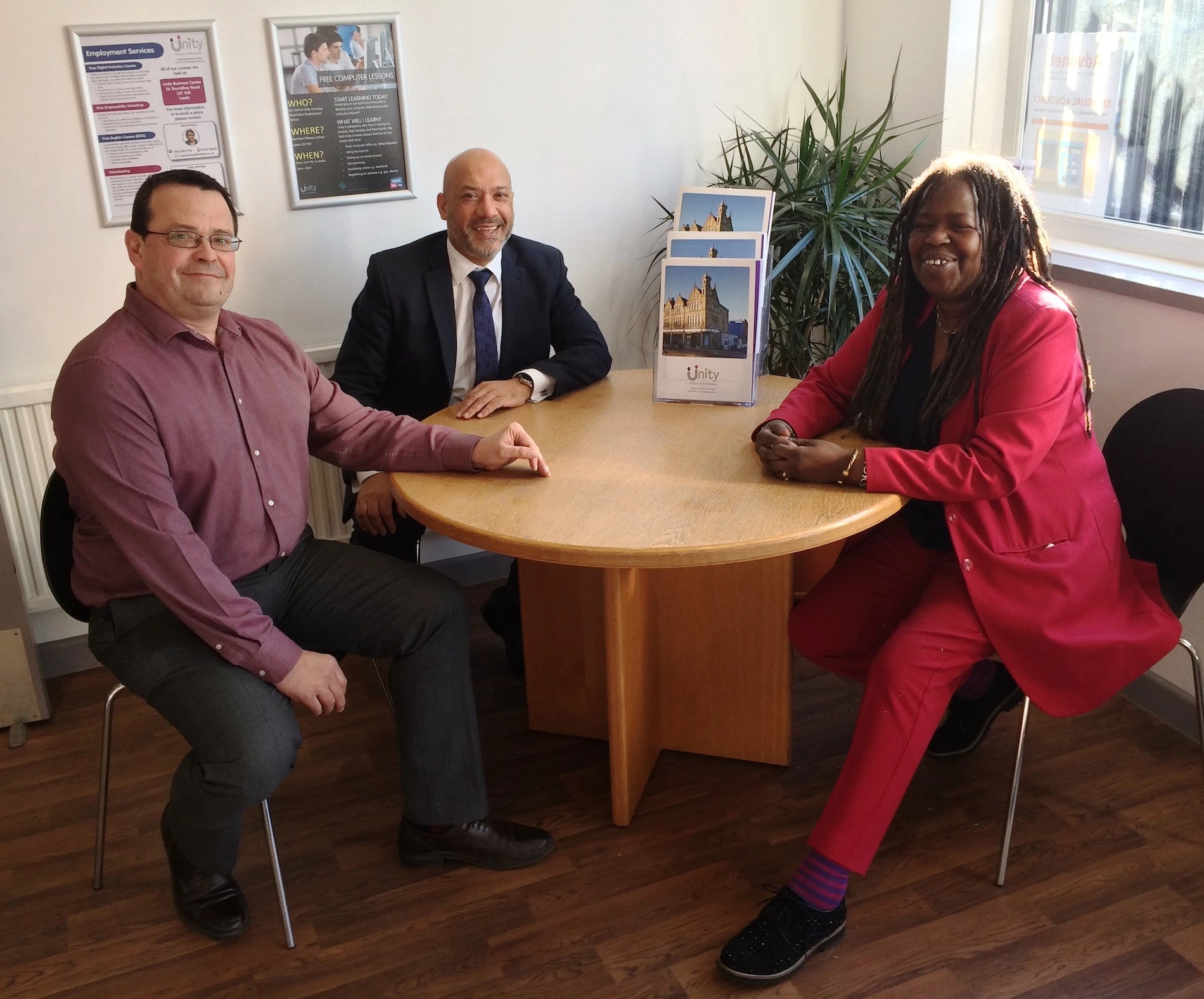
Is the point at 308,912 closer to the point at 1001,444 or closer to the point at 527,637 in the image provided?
the point at 527,637

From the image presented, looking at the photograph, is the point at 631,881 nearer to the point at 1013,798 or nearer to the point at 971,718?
the point at 1013,798

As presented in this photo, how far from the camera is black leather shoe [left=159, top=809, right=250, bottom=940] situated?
2039mm

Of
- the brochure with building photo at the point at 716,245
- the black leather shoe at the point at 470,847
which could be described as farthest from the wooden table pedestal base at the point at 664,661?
the brochure with building photo at the point at 716,245

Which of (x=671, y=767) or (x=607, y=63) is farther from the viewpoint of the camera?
(x=607, y=63)

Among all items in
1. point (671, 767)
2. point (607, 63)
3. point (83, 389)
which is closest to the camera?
point (83, 389)

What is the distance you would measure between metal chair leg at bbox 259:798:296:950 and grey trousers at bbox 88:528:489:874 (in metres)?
0.05

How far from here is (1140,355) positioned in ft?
8.37

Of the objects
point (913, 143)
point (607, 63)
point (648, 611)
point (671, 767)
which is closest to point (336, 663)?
point (648, 611)

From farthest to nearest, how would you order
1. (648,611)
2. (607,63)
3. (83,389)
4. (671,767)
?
(607,63) < (671,767) < (648,611) < (83,389)

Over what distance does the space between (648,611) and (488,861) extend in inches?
23.2

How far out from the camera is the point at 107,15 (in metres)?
2.66

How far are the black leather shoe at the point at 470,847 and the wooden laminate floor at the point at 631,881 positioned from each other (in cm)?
3

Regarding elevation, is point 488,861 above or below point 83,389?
below

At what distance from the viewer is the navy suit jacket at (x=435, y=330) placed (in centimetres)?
268
